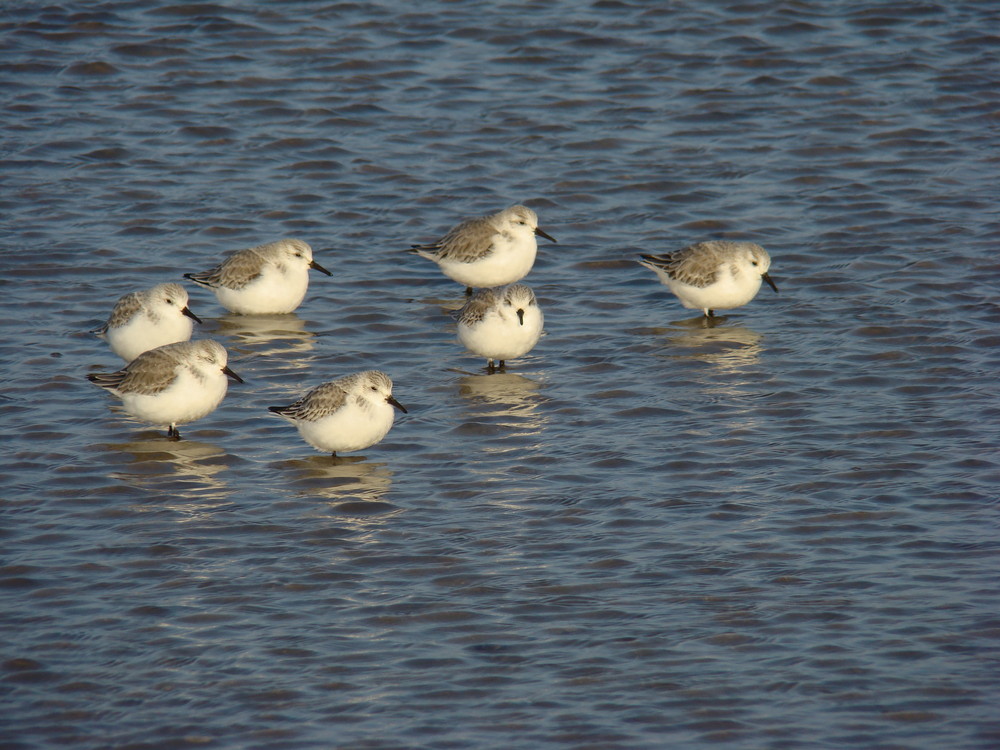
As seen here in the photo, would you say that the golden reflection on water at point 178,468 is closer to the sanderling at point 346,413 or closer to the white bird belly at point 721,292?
the sanderling at point 346,413

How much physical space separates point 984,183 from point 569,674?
12.3m

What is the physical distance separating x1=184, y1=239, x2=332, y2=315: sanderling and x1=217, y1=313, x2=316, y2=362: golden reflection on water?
0.50 feet

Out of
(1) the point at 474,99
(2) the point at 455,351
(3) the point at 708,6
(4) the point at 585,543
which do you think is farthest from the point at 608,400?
(3) the point at 708,6

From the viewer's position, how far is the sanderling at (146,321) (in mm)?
14281

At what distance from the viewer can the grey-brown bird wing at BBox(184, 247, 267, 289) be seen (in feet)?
52.6

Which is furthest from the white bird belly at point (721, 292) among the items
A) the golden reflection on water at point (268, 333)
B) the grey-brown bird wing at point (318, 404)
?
the grey-brown bird wing at point (318, 404)

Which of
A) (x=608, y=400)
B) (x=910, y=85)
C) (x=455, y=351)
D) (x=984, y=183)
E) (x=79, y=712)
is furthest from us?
(x=910, y=85)

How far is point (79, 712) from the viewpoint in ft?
28.9

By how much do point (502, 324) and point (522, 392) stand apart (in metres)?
0.70

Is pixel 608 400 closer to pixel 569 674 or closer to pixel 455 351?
pixel 455 351

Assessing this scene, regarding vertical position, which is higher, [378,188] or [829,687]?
[378,188]

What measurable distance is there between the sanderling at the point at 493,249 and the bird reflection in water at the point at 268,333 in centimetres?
196

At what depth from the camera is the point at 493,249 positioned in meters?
16.5

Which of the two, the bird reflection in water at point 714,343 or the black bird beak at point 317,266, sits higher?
the black bird beak at point 317,266
